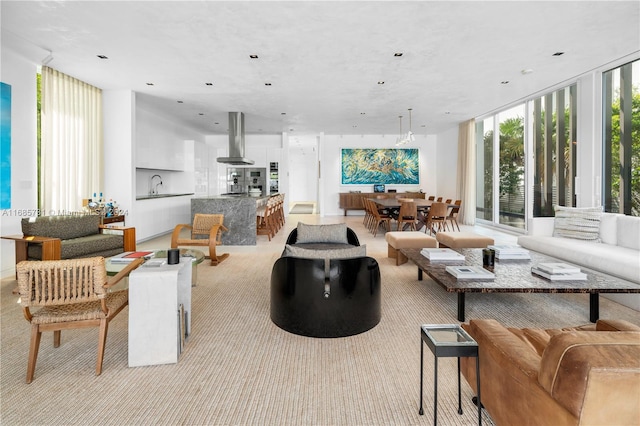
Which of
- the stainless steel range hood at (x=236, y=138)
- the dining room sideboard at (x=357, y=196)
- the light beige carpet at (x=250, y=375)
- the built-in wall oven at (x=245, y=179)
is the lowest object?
the light beige carpet at (x=250, y=375)

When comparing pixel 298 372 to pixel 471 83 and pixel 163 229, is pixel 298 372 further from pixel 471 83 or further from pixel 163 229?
pixel 163 229

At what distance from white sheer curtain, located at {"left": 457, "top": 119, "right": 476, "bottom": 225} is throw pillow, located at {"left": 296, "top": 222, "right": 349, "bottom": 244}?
23.5 feet

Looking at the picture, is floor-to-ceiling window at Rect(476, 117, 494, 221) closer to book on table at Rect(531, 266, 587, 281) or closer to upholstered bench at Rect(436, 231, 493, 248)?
upholstered bench at Rect(436, 231, 493, 248)

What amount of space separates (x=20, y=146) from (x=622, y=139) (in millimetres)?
9068

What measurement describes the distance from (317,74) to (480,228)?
20.8ft

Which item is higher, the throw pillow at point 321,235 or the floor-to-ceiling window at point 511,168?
the floor-to-ceiling window at point 511,168

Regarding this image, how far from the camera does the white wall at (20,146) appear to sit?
458cm

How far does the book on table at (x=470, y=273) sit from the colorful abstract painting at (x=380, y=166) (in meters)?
10.0

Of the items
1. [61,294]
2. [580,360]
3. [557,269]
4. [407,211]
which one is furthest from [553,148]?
[61,294]

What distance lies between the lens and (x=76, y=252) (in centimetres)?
432

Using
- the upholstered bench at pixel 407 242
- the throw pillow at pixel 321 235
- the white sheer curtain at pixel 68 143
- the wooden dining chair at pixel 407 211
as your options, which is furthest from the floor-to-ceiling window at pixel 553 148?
the white sheer curtain at pixel 68 143

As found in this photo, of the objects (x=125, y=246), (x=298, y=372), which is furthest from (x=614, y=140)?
(x=125, y=246)

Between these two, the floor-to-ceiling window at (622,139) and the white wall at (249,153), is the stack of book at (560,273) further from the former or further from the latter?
the white wall at (249,153)

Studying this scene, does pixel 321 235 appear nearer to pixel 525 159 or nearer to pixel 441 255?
pixel 441 255
